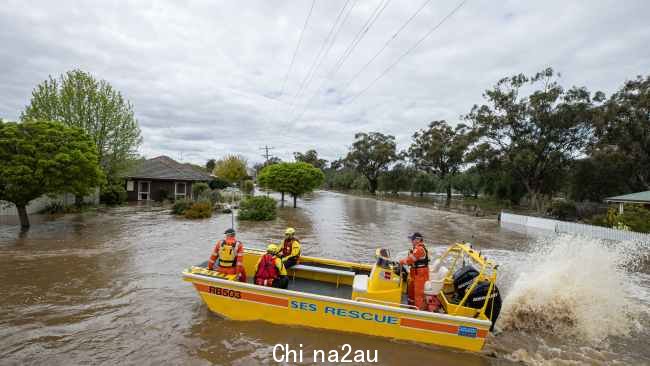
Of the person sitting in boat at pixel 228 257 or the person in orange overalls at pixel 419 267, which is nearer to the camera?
the person in orange overalls at pixel 419 267

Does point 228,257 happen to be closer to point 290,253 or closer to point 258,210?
point 290,253

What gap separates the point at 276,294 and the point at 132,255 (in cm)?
711

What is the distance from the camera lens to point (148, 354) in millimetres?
4836

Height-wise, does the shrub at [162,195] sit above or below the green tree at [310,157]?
below

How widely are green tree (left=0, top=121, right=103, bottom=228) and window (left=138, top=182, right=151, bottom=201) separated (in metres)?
13.6

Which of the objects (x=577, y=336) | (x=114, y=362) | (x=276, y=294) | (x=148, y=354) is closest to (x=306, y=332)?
(x=276, y=294)

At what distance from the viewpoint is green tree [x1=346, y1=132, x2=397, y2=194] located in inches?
2414

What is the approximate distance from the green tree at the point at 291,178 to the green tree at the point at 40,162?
1465 centimetres

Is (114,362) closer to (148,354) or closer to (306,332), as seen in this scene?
(148,354)

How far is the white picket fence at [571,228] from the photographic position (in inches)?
601

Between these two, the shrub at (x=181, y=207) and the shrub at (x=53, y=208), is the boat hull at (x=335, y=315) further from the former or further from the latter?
the shrub at (x=53, y=208)

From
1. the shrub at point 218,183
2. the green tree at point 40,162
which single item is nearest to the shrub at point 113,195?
the green tree at point 40,162

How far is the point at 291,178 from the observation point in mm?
26812

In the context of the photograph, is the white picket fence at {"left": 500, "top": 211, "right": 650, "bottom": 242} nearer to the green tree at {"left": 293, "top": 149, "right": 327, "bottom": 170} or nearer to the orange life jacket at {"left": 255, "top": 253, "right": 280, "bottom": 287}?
the orange life jacket at {"left": 255, "top": 253, "right": 280, "bottom": 287}
